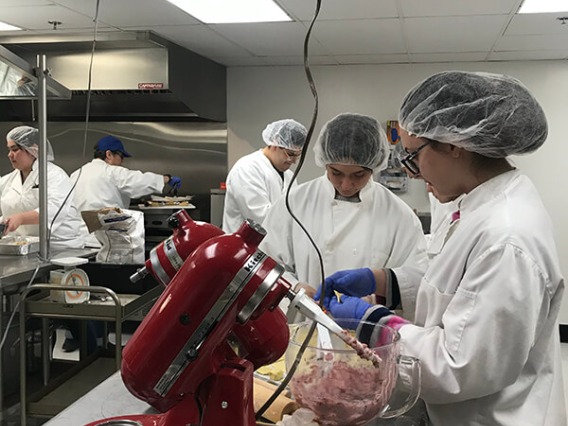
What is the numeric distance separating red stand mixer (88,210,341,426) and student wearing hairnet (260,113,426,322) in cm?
107

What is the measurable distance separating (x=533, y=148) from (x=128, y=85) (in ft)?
11.6

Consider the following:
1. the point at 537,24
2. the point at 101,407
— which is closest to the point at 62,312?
the point at 101,407

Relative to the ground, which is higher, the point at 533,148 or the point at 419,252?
the point at 533,148

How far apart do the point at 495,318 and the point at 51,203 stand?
287 cm

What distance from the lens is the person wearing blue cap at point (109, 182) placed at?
13.0ft

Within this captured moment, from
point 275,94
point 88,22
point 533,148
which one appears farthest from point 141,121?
point 533,148

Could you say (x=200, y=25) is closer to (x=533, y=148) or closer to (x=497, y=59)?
(x=497, y=59)

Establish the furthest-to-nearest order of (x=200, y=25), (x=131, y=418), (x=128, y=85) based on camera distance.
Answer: (x=128, y=85)
(x=200, y=25)
(x=131, y=418)

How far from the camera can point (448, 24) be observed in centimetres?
338

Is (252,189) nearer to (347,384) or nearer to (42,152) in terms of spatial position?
(42,152)

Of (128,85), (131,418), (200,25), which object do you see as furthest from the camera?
(128,85)

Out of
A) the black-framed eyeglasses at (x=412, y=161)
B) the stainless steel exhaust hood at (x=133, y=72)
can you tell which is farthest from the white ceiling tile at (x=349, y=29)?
the black-framed eyeglasses at (x=412, y=161)

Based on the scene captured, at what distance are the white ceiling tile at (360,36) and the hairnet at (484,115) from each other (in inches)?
90.8

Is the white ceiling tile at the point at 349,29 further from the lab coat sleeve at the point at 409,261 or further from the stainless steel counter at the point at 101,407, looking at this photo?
the stainless steel counter at the point at 101,407
